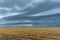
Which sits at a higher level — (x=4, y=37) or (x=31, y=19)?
(x=31, y=19)

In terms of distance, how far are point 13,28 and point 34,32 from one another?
0.38 m

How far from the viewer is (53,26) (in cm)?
203

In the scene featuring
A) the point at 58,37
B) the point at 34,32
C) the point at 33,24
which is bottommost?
the point at 58,37

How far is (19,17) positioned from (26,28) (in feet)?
0.81

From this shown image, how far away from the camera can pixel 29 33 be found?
6.89 feet

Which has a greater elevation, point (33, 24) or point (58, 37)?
point (33, 24)

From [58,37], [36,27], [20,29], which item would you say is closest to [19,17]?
[20,29]

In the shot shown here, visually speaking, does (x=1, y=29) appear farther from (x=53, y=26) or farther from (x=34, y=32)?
(x=53, y=26)

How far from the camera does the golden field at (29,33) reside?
6.71 feet

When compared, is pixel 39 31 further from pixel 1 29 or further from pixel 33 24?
pixel 1 29

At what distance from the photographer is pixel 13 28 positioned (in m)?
2.11

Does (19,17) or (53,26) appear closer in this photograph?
(53,26)

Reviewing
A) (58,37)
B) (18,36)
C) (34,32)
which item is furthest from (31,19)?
(58,37)

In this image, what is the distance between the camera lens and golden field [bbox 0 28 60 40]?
204 cm
